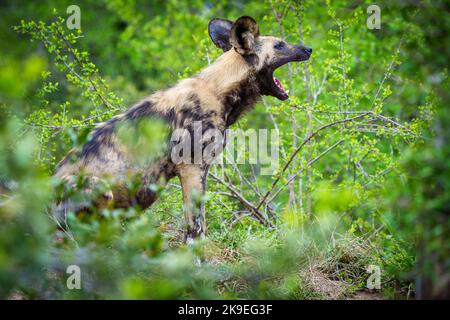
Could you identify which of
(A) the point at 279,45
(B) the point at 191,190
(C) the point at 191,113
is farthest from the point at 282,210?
(C) the point at 191,113

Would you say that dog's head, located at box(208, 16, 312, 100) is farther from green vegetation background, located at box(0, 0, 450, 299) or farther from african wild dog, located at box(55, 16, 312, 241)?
green vegetation background, located at box(0, 0, 450, 299)

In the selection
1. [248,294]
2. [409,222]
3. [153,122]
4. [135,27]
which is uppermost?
[135,27]

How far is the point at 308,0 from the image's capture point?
10109 millimetres

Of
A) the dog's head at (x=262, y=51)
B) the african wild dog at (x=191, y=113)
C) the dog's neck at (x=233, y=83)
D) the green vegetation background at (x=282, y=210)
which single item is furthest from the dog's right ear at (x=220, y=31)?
the green vegetation background at (x=282, y=210)

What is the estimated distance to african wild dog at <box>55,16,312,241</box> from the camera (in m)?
6.18

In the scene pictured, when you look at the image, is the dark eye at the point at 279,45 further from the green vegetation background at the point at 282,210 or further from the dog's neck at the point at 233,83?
the green vegetation background at the point at 282,210

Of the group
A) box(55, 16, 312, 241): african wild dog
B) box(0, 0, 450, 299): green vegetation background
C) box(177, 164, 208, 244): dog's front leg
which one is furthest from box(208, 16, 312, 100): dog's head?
box(177, 164, 208, 244): dog's front leg

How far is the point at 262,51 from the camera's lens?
712 centimetres

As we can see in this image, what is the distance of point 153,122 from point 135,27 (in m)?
10.1

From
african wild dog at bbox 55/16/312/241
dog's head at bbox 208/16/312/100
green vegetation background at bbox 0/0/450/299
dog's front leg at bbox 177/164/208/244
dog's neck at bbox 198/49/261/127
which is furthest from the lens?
dog's head at bbox 208/16/312/100

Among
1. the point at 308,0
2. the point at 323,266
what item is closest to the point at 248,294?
the point at 323,266

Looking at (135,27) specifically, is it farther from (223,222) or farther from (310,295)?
(310,295)

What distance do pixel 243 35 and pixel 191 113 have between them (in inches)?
44.3

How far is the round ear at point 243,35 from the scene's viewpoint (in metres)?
6.88
